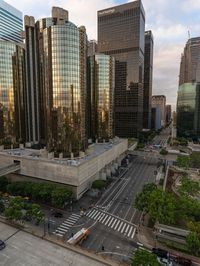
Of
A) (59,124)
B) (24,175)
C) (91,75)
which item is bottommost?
(24,175)

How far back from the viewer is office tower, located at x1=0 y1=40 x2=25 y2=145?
97.9 m

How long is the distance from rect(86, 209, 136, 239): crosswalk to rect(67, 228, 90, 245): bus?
823cm

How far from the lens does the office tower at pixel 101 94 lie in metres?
122

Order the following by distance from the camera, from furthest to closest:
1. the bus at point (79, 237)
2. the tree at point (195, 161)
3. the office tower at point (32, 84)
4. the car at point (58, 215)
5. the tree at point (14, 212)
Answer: the office tower at point (32, 84)
the tree at point (195, 161)
the car at point (58, 215)
the tree at point (14, 212)
the bus at point (79, 237)

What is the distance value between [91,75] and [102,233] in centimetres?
9868

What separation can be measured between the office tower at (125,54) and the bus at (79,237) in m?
144

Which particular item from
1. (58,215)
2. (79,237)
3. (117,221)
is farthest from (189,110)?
(79,237)

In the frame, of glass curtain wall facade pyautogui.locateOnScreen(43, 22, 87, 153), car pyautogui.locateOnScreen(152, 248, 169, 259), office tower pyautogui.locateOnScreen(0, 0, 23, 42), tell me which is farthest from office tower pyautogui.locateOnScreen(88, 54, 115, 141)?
office tower pyautogui.locateOnScreen(0, 0, 23, 42)

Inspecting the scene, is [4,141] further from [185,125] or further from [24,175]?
[185,125]

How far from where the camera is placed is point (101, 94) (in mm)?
123812

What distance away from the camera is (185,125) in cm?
18312

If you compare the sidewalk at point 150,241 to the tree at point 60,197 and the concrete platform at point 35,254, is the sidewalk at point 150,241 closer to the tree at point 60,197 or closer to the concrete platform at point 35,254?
the concrete platform at point 35,254

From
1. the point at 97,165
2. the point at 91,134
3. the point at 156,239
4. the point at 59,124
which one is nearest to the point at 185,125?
the point at 91,134

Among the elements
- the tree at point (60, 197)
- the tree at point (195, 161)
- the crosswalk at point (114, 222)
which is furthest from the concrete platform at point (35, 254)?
the tree at point (195, 161)
